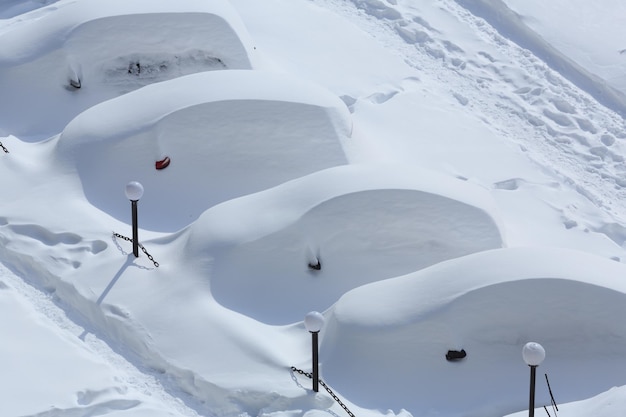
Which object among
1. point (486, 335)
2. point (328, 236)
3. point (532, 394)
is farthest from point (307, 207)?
point (532, 394)

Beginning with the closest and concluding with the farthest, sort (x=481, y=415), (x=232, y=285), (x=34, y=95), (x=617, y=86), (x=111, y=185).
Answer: (x=481, y=415), (x=232, y=285), (x=111, y=185), (x=34, y=95), (x=617, y=86)

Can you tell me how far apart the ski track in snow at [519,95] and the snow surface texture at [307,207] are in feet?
0.10

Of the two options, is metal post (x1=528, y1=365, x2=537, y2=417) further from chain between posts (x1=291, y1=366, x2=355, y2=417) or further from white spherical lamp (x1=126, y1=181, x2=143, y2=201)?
white spherical lamp (x1=126, y1=181, x2=143, y2=201)

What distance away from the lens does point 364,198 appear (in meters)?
9.96

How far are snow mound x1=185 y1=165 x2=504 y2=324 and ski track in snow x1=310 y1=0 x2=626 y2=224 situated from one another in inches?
111

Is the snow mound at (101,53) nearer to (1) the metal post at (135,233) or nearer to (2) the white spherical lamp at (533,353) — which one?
(1) the metal post at (135,233)

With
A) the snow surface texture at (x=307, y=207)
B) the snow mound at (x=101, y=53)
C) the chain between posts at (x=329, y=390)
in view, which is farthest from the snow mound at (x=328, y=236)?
the snow mound at (x=101, y=53)

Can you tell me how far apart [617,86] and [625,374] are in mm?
6466

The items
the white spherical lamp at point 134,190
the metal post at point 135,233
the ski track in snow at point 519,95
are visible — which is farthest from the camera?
the ski track in snow at point 519,95

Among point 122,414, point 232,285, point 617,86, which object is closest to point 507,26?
point 617,86

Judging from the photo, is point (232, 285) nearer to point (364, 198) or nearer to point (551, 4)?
point (364, 198)

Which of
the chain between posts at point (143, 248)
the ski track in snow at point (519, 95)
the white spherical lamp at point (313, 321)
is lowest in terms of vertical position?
the ski track in snow at point (519, 95)

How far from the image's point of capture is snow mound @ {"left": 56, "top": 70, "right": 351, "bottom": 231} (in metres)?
11.1

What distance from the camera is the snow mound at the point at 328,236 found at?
9.73 meters
